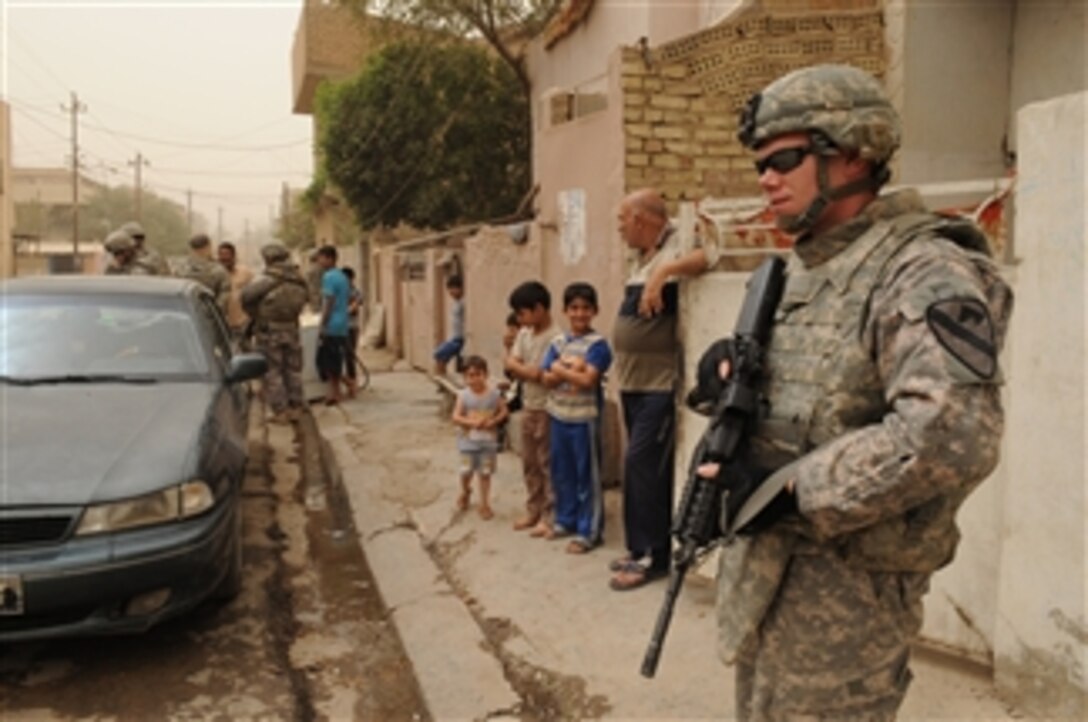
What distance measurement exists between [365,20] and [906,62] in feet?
38.3

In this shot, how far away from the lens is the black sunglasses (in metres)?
1.69

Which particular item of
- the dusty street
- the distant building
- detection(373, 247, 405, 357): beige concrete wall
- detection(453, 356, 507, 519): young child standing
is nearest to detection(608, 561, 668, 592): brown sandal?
the dusty street

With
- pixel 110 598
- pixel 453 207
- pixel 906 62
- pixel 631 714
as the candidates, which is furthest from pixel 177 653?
pixel 453 207

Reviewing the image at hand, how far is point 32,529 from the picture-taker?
121 inches

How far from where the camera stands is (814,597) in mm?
1677

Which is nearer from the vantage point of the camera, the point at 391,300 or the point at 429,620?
the point at 429,620

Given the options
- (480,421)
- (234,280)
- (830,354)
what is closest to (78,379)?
(480,421)

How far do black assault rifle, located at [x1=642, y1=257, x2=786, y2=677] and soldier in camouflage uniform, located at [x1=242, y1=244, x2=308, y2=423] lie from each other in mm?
6592

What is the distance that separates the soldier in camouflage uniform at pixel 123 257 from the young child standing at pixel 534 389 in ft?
13.6

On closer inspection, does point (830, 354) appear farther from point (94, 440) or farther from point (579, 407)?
point (94, 440)

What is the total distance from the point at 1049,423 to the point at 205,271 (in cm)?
771

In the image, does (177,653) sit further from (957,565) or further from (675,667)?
(957,565)

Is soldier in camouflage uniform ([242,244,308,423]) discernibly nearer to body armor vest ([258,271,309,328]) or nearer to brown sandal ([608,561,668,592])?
body armor vest ([258,271,309,328])

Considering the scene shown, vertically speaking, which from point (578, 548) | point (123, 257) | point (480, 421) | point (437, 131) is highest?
point (437, 131)
